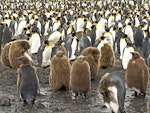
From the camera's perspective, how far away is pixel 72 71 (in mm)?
7461

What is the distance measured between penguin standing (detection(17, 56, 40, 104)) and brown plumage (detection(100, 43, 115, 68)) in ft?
11.0

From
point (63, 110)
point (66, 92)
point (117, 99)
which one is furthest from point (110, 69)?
point (117, 99)

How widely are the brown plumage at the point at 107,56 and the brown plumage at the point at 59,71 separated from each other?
227 centimetres

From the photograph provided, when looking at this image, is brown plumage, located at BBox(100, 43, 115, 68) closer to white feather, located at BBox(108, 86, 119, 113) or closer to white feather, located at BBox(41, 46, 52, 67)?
white feather, located at BBox(41, 46, 52, 67)

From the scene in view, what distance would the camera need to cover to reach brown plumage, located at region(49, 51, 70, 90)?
7.83 metres

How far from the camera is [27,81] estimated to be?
22.7 ft

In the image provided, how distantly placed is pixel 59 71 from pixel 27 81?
1078mm

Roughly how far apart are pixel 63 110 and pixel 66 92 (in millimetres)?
1203

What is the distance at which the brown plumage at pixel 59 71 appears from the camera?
7.83 m

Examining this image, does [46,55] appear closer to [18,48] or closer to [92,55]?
[18,48]

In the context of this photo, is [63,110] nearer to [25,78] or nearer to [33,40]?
[25,78]

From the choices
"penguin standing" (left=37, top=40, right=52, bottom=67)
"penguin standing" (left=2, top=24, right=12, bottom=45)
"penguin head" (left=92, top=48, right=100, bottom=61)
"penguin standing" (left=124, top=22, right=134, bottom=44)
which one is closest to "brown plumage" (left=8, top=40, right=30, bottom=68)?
"penguin standing" (left=37, top=40, right=52, bottom=67)

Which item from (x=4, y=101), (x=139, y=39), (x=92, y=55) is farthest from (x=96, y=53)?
(x=139, y=39)

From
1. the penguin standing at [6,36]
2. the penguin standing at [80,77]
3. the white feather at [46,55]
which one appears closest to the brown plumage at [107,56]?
the white feather at [46,55]
